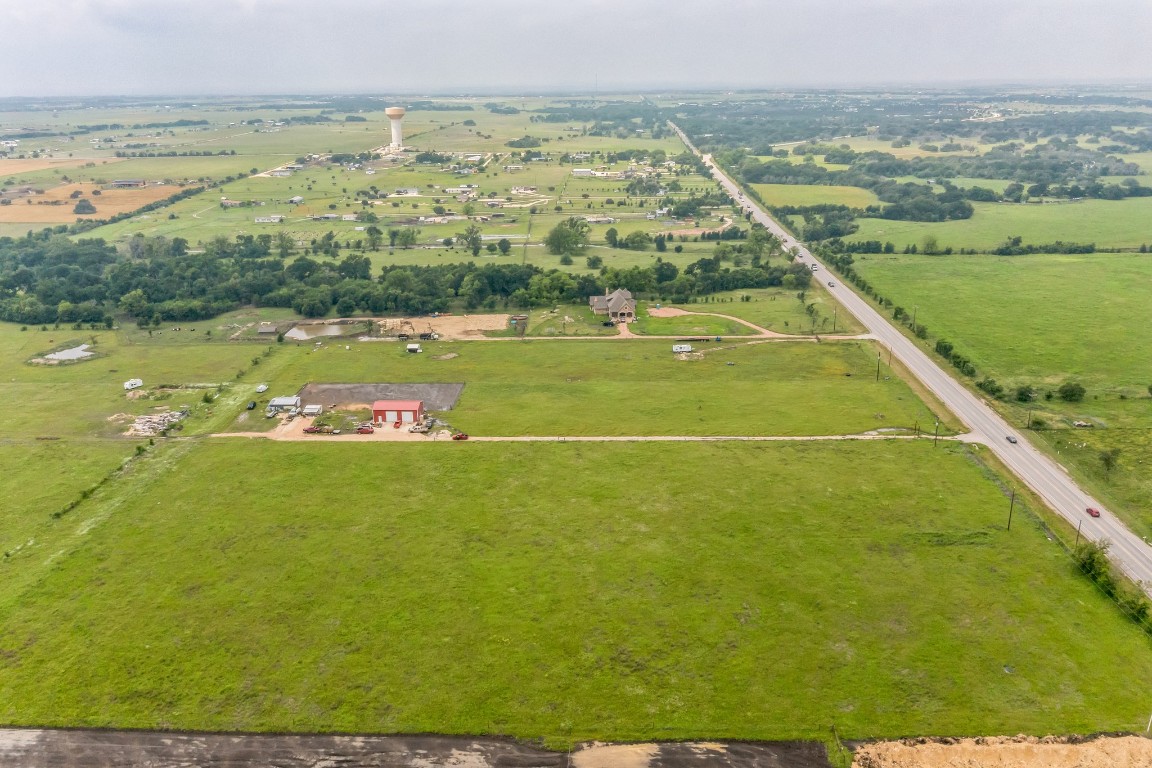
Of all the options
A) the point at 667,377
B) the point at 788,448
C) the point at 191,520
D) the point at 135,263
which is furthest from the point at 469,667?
the point at 135,263

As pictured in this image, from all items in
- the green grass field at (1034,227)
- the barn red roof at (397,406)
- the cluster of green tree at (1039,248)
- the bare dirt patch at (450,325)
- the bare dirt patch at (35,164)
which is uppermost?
the bare dirt patch at (35,164)

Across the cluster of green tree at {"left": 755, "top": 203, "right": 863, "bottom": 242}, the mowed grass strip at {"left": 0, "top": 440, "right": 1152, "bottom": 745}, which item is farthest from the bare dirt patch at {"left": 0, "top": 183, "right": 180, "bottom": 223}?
the cluster of green tree at {"left": 755, "top": 203, "right": 863, "bottom": 242}

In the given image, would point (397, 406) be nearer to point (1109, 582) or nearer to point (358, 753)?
point (358, 753)

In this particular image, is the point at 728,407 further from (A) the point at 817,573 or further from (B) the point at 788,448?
(A) the point at 817,573

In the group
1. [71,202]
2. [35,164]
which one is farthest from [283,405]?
[35,164]

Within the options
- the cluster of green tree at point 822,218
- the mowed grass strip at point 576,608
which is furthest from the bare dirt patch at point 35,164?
the mowed grass strip at point 576,608

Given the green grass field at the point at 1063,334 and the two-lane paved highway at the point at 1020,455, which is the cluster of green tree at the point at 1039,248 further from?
the two-lane paved highway at the point at 1020,455

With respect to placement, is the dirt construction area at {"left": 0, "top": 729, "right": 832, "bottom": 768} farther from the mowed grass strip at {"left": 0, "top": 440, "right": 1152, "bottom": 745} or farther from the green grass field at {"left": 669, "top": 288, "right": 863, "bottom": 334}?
the green grass field at {"left": 669, "top": 288, "right": 863, "bottom": 334}

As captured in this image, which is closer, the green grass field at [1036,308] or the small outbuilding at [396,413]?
the small outbuilding at [396,413]
